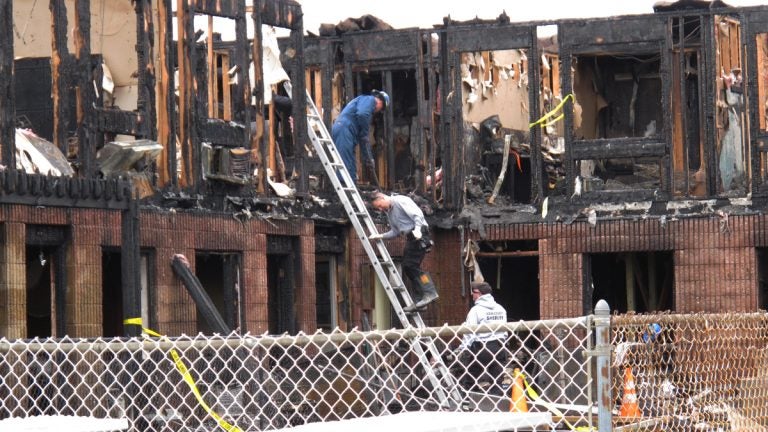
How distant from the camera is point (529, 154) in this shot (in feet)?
86.7

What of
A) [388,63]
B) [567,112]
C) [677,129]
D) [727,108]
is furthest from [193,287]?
[727,108]

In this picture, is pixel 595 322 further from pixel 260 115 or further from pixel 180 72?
pixel 260 115

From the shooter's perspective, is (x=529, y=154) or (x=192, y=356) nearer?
(x=192, y=356)

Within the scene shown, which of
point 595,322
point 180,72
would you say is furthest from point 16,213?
point 595,322

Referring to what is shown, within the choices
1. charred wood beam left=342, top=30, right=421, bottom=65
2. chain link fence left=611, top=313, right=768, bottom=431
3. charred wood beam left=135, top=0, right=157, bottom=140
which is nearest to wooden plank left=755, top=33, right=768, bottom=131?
charred wood beam left=342, top=30, right=421, bottom=65

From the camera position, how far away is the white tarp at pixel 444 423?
22.7 ft

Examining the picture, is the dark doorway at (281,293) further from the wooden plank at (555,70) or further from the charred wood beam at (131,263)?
the wooden plank at (555,70)

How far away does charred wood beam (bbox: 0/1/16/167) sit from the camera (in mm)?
14828

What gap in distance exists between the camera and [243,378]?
1775 centimetres

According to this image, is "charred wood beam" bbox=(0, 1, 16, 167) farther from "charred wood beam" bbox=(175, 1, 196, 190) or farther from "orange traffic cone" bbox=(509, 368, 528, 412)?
"orange traffic cone" bbox=(509, 368, 528, 412)

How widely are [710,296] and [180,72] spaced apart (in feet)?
29.0

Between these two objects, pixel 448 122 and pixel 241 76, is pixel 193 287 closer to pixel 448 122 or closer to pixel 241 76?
pixel 241 76

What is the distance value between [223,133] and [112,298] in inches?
95.9

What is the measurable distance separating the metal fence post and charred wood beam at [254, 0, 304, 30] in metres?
13.6
